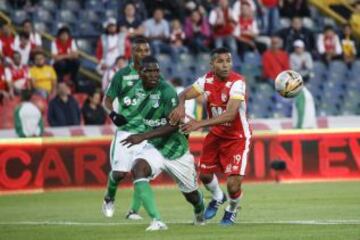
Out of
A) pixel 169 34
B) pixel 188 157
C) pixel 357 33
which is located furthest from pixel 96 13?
pixel 188 157

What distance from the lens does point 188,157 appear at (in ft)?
47.8

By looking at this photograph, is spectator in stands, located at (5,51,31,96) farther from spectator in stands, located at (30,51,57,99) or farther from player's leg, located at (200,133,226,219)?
player's leg, located at (200,133,226,219)

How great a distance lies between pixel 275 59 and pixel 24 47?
6.22 m

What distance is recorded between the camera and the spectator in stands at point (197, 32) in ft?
94.7

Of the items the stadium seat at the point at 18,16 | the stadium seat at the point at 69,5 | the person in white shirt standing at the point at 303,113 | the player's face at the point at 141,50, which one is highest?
the stadium seat at the point at 69,5

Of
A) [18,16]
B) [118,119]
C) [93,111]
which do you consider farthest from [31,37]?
[118,119]

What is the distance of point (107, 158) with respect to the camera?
76.5 feet

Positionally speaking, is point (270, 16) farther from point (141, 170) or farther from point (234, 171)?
point (141, 170)

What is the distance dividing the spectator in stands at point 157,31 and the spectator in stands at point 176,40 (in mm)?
147

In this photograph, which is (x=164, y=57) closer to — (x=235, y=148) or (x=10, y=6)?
(x=10, y=6)

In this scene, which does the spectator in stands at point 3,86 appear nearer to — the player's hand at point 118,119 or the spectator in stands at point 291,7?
the spectator in stands at point 291,7

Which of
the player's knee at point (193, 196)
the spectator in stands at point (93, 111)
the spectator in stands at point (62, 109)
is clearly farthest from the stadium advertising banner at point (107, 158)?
the player's knee at point (193, 196)

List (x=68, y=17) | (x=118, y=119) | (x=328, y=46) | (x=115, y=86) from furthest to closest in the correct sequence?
1. (x=328, y=46)
2. (x=68, y=17)
3. (x=115, y=86)
4. (x=118, y=119)

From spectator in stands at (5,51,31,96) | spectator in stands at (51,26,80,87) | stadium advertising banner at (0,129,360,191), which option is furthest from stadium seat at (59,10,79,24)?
stadium advertising banner at (0,129,360,191)
